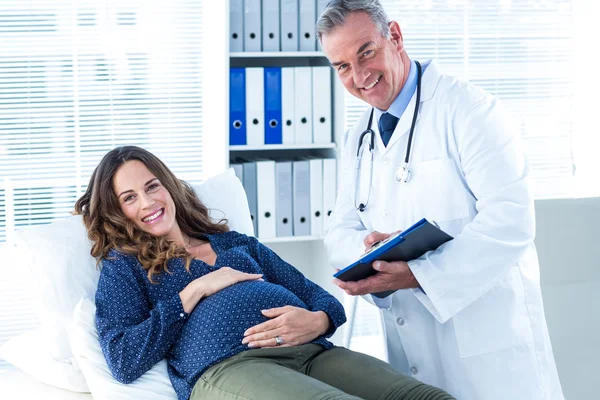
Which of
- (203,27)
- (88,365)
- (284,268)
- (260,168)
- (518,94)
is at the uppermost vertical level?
(203,27)

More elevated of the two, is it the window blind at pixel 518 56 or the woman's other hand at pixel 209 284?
the window blind at pixel 518 56

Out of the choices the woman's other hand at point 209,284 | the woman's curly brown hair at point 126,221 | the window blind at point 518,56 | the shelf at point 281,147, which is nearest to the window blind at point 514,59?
the window blind at point 518,56

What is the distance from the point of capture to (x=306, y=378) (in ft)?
5.73

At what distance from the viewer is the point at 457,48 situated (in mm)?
3553

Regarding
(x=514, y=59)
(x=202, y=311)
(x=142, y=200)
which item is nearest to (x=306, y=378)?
(x=202, y=311)

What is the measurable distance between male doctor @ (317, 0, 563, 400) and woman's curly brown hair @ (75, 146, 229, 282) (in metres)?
0.54

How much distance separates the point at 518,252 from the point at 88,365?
109 centimetres

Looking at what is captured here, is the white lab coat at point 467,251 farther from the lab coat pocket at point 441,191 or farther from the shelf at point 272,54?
the shelf at point 272,54

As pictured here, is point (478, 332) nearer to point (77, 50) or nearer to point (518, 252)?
point (518, 252)

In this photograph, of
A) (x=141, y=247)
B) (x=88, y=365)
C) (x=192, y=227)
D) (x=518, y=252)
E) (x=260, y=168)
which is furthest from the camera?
(x=260, y=168)

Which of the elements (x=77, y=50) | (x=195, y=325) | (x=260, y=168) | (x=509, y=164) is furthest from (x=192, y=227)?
(x=77, y=50)

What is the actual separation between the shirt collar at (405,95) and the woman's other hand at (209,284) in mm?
581

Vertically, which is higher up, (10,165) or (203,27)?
(203,27)

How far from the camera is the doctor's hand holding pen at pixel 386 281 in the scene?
5.71 ft
